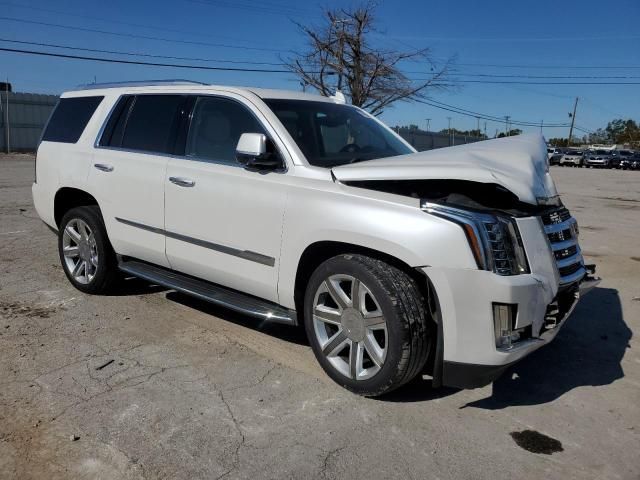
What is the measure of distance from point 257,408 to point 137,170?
2.32 m

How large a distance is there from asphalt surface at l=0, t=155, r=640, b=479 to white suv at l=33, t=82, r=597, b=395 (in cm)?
33

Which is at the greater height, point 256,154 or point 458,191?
point 256,154

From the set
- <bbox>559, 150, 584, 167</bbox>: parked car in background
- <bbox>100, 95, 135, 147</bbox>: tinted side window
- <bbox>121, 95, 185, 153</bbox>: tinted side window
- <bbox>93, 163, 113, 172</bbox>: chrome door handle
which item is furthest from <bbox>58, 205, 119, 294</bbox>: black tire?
<bbox>559, 150, 584, 167</bbox>: parked car in background

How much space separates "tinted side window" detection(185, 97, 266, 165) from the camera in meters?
4.22

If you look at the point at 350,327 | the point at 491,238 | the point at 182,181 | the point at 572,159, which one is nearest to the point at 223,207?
the point at 182,181

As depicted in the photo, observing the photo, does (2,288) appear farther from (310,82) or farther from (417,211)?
(310,82)

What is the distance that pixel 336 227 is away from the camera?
3.45 metres

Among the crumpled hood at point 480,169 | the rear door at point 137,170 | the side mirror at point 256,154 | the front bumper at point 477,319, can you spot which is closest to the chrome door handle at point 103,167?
the rear door at point 137,170

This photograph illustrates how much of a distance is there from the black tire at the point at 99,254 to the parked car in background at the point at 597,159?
166 feet

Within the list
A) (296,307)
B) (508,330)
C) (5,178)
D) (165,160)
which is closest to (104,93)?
(165,160)

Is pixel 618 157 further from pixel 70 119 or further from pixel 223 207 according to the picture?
pixel 223 207

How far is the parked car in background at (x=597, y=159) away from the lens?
4844 cm

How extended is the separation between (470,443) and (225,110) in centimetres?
285

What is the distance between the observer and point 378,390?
11.1ft
